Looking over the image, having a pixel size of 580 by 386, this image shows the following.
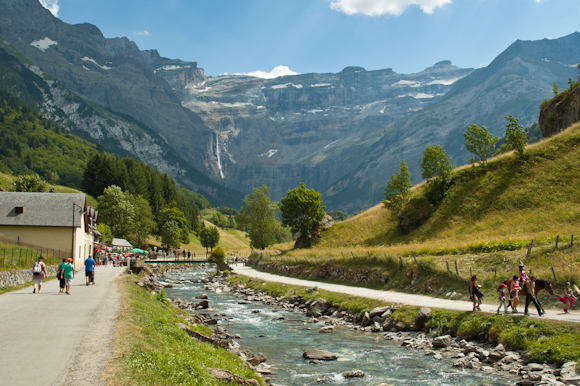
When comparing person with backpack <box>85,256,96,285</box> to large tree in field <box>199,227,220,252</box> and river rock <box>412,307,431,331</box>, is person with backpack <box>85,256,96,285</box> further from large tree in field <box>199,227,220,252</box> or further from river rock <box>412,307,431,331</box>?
large tree in field <box>199,227,220,252</box>

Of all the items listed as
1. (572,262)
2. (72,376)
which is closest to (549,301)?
(572,262)

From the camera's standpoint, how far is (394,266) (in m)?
36.5

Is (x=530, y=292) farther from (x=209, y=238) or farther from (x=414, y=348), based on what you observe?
(x=209, y=238)

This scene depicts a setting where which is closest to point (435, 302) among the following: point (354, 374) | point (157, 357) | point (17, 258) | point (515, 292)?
point (515, 292)

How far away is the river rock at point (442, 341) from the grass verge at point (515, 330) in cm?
69

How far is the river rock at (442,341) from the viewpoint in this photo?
19.2 metres

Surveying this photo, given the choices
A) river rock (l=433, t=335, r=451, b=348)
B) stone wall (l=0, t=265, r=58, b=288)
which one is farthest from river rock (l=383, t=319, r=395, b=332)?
stone wall (l=0, t=265, r=58, b=288)

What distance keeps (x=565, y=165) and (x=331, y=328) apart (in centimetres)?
4175

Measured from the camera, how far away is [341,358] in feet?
60.9

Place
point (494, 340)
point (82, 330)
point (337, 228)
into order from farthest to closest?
point (337, 228) < point (494, 340) < point (82, 330)

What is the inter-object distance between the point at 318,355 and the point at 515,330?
9.28 meters

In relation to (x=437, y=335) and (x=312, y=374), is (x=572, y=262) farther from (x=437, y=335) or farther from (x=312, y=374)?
(x=312, y=374)

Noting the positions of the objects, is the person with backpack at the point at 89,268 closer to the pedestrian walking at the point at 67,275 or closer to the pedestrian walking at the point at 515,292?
the pedestrian walking at the point at 67,275

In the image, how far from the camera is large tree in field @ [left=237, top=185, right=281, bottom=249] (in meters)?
105
